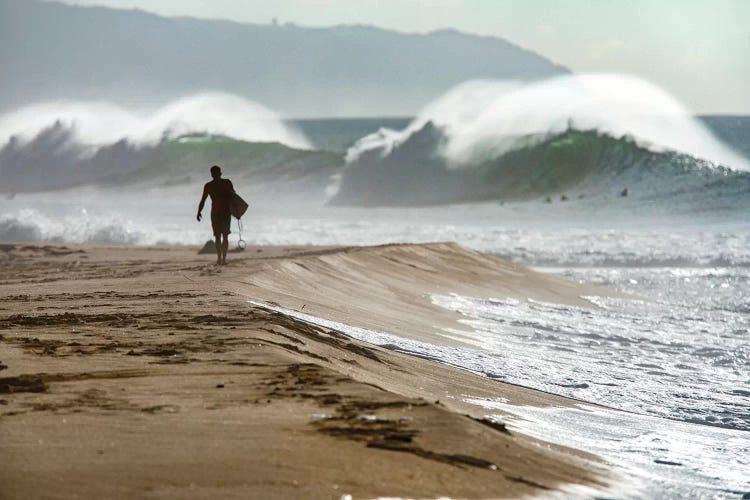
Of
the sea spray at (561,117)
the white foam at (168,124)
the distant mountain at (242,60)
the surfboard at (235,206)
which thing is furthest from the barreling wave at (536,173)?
the distant mountain at (242,60)

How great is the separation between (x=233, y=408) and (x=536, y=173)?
30.8 m

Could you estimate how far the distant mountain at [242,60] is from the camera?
126 metres

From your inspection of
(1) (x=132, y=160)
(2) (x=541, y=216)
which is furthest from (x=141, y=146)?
(2) (x=541, y=216)

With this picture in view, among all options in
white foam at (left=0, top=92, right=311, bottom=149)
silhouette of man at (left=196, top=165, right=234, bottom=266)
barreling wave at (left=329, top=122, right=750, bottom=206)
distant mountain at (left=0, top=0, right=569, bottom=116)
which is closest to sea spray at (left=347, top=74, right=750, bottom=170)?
barreling wave at (left=329, top=122, right=750, bottom=206)

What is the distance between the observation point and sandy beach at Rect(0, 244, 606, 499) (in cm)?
462

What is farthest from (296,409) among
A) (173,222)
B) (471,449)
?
(173,222)

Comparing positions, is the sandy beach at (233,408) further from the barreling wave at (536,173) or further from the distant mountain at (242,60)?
the distant mountain at (242,60)

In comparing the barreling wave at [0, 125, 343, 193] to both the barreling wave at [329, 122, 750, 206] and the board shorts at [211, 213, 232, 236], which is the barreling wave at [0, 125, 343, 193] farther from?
the board shorts at [211, 213, 232, 236]

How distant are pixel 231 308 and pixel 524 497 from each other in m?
3.85

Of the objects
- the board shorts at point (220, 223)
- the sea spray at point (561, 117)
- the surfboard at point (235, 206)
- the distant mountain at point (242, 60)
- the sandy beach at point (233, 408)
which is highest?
the distant mountain at point (242, 60)

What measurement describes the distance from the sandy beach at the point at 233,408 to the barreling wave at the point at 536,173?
909 inches

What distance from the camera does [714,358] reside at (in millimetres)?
10273

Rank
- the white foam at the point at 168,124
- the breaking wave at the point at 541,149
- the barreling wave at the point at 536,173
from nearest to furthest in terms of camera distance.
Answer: the barreling wave at the point at 536,173 < the breaking wave at the point at 541,149 < the white foam at the point at 168,124

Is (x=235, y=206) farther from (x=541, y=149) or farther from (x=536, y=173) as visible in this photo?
(x=541, y=149)
